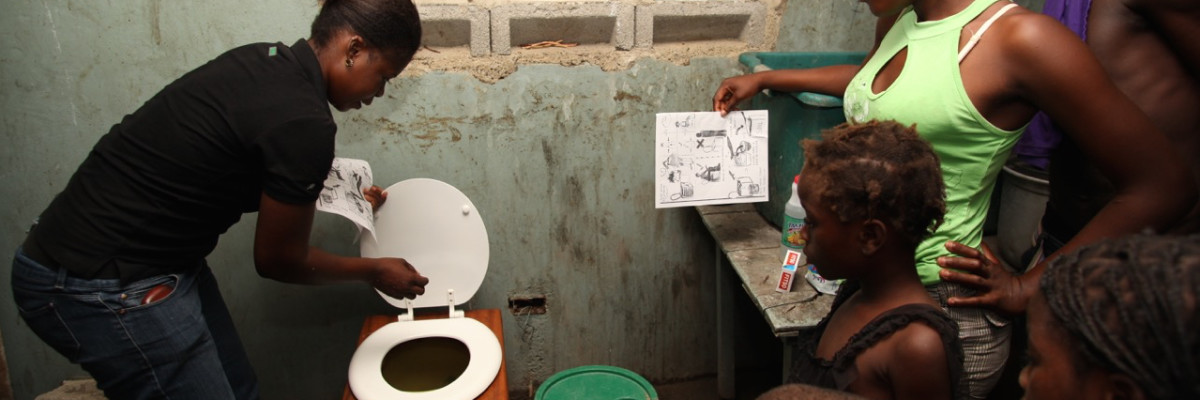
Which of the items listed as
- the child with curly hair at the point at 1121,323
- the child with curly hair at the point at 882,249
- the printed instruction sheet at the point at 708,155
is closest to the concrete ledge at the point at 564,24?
the printed instruction sheet at the point at 708,155

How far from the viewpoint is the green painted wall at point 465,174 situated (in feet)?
5.35

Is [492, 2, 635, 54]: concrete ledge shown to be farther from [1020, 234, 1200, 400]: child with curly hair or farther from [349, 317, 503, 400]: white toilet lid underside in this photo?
[1020, 234, 1200, 400]: child with curly hair

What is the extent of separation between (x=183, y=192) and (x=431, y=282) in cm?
70

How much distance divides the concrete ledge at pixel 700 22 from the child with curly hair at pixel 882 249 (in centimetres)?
84

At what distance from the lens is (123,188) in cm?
120

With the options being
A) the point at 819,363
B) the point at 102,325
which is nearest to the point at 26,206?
the point at 102,325

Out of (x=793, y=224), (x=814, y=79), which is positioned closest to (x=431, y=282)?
(x=793, y=224)

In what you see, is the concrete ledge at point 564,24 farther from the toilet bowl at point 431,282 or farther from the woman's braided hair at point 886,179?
the woman's braided hair at point 886,179

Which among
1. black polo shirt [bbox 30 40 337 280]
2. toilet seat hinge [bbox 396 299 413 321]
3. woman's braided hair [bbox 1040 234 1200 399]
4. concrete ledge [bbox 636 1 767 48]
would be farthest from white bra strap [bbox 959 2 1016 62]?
toilet seat hinge [bbox 396 299 413 321]

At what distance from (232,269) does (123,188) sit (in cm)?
75

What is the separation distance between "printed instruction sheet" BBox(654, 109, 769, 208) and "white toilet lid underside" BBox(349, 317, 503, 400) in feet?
1.75

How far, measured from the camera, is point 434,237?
1.76m

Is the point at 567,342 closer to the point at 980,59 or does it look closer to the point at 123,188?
the point at 123,188

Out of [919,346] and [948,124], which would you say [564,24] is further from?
[919,346]
